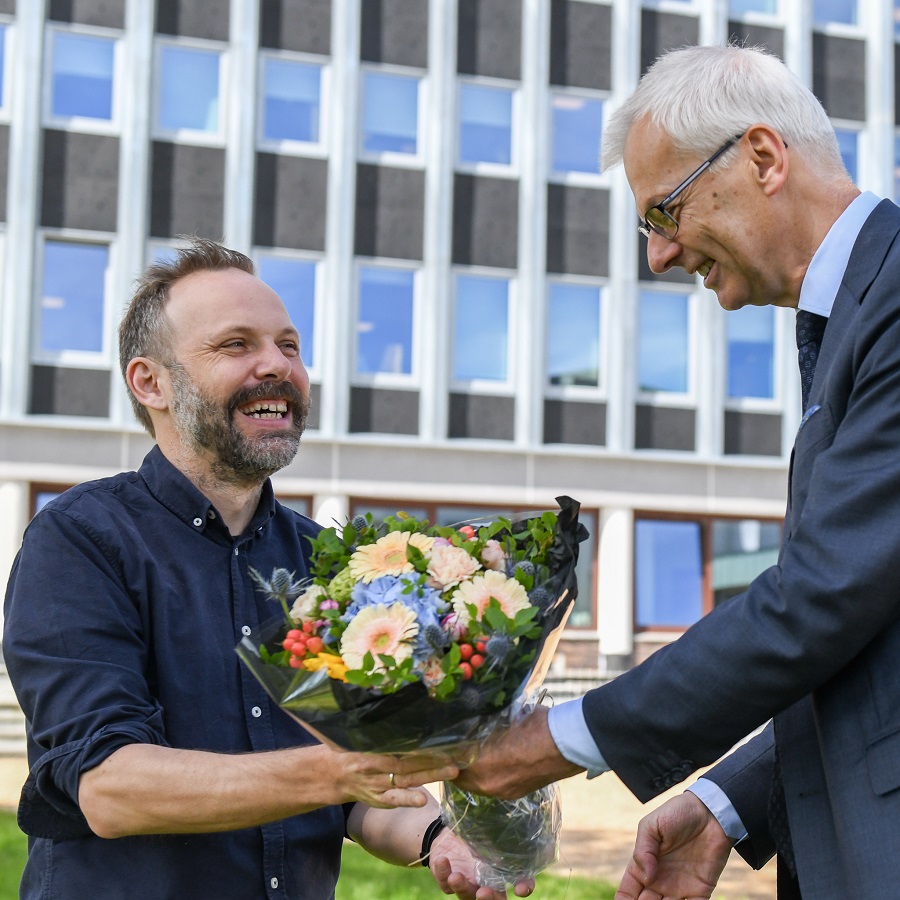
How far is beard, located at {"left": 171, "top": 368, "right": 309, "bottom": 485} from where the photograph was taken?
11.1 feet

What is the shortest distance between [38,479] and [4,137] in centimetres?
508

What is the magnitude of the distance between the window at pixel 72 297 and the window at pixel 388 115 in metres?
4.66

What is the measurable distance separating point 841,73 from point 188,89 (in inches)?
458

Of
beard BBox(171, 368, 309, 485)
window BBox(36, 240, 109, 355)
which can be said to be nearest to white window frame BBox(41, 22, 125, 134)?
window BBox(36, 240, 109, 355)

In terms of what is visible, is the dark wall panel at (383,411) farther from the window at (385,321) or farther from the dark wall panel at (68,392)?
the dark wall panel at (68,392)

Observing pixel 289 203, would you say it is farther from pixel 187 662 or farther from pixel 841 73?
pixel 187 662

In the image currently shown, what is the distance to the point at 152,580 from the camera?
3059 mm

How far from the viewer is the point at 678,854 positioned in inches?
129

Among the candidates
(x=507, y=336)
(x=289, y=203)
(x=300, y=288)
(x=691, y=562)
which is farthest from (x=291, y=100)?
(x=691, y=562)

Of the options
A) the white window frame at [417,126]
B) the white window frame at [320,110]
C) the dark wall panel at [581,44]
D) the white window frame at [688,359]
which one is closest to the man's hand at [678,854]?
the white window frame at [320,110]

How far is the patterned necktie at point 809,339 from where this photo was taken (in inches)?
113

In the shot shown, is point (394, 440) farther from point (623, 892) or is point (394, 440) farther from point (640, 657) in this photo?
point (623, 892)

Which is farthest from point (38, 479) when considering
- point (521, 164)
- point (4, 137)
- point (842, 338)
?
point (842, 338)

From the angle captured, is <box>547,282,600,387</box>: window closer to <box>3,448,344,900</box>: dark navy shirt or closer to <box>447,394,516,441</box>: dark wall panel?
<box>447,394,516,441</box>: dark wall panel
